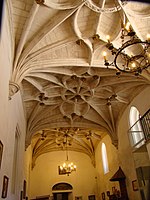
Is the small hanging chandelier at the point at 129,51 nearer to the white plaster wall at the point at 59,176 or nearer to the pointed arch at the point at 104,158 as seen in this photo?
the pointed arch at the point at 104,158

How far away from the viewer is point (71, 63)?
24.4 ft

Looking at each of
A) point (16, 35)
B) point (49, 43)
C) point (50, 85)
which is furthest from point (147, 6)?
point (50, 85)

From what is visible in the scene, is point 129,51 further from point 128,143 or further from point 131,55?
point 128,143

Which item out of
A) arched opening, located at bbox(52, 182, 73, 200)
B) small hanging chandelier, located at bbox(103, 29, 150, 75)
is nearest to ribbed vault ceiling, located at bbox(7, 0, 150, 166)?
small hanging chandelier, located at bbox(103, 29, 150, 75)

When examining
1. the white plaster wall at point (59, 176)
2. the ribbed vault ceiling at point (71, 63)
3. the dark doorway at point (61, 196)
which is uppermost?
the ribbed vault ceiling at point (71, 63)

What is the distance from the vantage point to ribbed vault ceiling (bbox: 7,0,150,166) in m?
5.82

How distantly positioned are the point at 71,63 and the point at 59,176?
12230 mm

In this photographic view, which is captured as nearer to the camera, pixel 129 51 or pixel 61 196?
pixel 129 51

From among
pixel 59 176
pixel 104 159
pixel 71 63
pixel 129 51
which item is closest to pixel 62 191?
pixel 59 176

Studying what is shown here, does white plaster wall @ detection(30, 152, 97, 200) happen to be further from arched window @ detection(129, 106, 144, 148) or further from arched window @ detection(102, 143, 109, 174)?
arched window @ detection(129, 106, 144, 148)

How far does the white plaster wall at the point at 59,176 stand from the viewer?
642 inches

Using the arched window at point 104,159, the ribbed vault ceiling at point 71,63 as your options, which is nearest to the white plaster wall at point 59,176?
the arched window at point 104,159

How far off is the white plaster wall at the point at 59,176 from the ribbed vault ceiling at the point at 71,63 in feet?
22.2

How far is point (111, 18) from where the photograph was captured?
6348 mm
